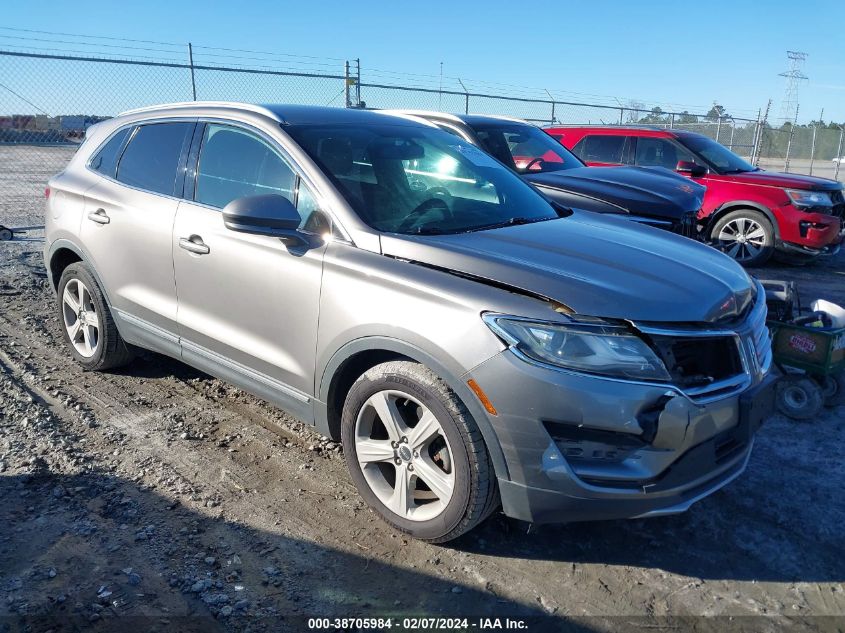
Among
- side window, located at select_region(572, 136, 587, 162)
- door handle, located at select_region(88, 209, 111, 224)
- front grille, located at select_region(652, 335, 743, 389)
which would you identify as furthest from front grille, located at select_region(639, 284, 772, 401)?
side window, located at select_region(572, 136, 587, 162)

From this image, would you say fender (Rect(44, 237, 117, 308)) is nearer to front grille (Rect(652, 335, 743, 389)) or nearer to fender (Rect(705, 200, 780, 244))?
front grille (Rect(652, 335, 743, 389))

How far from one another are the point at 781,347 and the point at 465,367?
2.67 metres

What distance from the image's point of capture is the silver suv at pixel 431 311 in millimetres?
2520

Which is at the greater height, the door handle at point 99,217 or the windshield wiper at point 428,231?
the windshield wiper at point 428,231

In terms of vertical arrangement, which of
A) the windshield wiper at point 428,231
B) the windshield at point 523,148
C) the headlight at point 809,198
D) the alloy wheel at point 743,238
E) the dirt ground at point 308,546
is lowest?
the dirt ground at point 308,546

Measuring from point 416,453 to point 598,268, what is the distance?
1.07 m

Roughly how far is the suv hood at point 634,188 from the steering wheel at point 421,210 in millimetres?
3226

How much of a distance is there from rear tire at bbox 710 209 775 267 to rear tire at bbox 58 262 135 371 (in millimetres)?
7318

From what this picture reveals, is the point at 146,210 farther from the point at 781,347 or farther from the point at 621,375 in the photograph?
the point at 781,347

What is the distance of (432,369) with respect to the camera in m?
2.72

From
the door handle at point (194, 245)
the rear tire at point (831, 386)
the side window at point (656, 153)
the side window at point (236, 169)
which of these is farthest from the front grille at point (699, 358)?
the side window at point (656, 153)

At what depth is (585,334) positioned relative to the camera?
8.24ft

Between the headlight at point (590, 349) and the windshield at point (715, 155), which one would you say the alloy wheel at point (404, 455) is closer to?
the headlight at point (590, 349)

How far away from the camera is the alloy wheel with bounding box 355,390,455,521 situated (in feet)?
9.34
